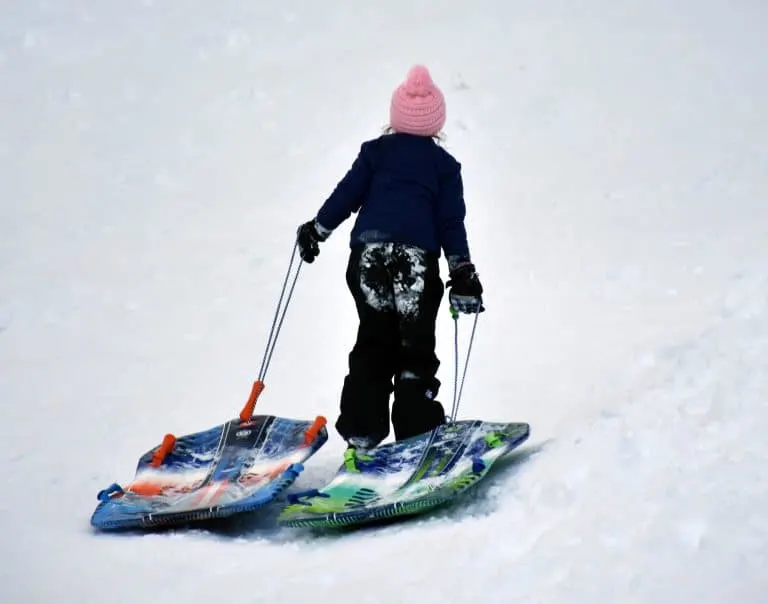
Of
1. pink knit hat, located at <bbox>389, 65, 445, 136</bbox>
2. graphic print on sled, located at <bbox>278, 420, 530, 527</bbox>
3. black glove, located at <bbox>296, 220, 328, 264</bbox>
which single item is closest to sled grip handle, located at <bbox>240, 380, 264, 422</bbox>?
black glove, located at <bbox>296, 220, 328, 264</bbox>

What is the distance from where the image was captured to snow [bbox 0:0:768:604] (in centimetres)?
348

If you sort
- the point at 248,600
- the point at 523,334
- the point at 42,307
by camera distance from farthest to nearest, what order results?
1. the point at 42,307
2. the point at 523,334
3. the point at 248,600

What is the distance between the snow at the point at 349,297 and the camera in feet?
11.4

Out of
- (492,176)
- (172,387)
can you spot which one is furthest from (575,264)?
(172,387)

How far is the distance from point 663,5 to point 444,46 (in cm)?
303

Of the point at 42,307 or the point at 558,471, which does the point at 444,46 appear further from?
the point at 558,471

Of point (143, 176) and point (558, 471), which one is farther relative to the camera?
point (143, 176)

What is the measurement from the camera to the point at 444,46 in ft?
40.7

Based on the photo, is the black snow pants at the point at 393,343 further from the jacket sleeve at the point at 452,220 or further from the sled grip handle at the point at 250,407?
the sled grip handle at the point at 250,407

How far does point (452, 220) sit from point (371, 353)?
2.25 ft

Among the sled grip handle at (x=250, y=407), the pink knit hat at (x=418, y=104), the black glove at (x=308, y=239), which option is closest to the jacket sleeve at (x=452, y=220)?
the pink knit hat at (x=418, y=104)

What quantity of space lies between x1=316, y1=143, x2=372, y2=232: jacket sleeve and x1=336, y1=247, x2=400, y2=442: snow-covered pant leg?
0.22 metres

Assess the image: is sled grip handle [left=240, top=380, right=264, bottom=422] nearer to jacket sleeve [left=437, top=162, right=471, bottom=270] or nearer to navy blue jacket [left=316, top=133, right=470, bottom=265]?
navy blue jacket [left=316, top=133, right=470, bottom=265]

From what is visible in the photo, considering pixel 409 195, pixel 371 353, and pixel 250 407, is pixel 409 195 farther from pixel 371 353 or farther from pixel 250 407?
pixel 250 407
